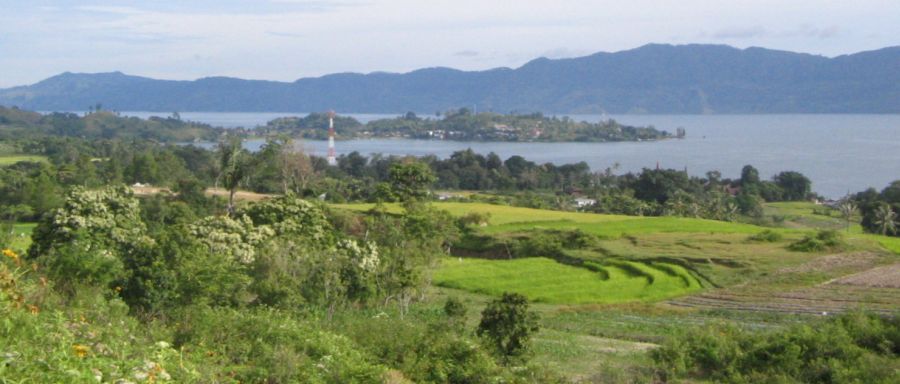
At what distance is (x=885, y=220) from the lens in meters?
44.7

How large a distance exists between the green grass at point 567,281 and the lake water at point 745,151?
2065 inches

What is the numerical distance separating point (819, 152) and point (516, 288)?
105193 mm

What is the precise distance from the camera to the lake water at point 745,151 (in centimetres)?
9512

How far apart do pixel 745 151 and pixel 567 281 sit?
10498 centimetres

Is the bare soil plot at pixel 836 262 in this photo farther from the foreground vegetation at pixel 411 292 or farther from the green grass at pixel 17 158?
the green grass at pixel 17 158

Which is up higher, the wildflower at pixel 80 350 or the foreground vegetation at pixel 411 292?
the wildflower at pixel 80 350

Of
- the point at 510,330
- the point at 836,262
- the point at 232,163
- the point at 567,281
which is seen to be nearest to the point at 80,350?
the point at 510,330

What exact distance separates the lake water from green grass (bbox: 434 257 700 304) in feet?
172

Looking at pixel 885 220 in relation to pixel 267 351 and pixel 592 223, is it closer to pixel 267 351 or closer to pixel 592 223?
pixel 592 223

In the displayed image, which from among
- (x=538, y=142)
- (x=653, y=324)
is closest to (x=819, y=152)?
(x=538, y=142)

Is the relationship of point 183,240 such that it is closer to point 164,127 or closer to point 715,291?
point 715,291

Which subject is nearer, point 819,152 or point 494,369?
point 494,369

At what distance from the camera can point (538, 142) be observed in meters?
147

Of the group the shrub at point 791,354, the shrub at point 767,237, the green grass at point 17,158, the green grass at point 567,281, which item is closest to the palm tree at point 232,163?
the green grass at point 567,281
